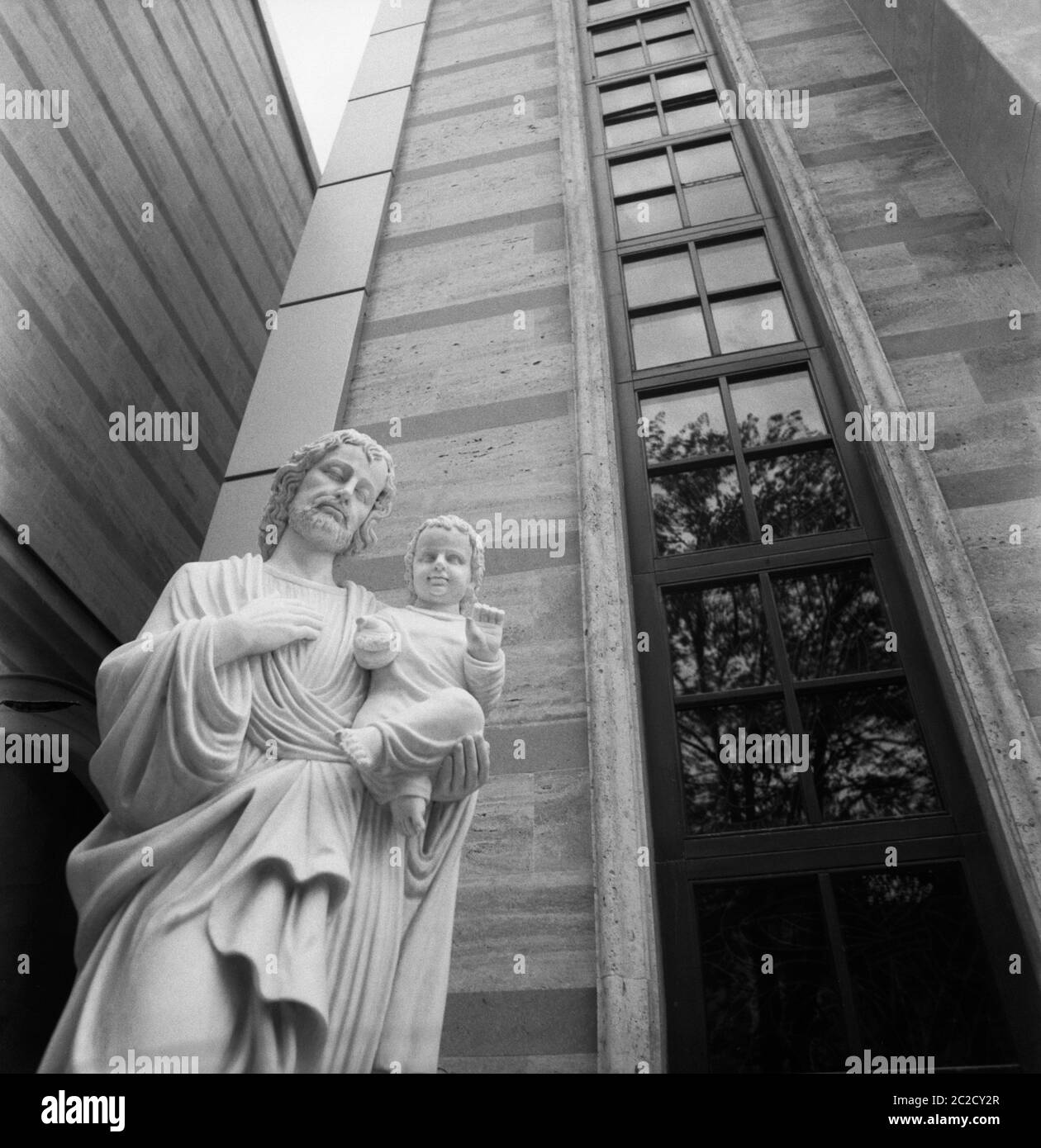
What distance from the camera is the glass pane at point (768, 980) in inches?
167

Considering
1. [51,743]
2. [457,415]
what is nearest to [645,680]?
[457,415]

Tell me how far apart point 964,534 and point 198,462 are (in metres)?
8.84

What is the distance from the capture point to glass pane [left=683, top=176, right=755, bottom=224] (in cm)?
827

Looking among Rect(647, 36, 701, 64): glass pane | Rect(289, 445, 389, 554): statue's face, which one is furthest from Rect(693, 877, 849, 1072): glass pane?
Rect(647, 36, 701, 64): glass pane

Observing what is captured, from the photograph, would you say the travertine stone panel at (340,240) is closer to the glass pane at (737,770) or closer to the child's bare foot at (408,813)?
the glass pane at (737,770)

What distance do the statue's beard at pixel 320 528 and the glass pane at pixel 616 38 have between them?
977 cm

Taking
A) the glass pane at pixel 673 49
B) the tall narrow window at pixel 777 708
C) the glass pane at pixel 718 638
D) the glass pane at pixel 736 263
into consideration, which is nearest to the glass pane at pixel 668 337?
the tall narrow window at pixel 777 708

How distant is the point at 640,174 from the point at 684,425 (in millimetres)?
3618

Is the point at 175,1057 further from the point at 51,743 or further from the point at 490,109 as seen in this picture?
the point at 490,109

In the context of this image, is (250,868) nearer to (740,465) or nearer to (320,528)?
(320,528)

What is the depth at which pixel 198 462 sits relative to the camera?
1109 centimetres

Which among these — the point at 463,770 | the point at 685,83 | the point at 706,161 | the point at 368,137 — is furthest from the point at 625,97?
the point at 463,770

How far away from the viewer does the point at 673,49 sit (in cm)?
1059
